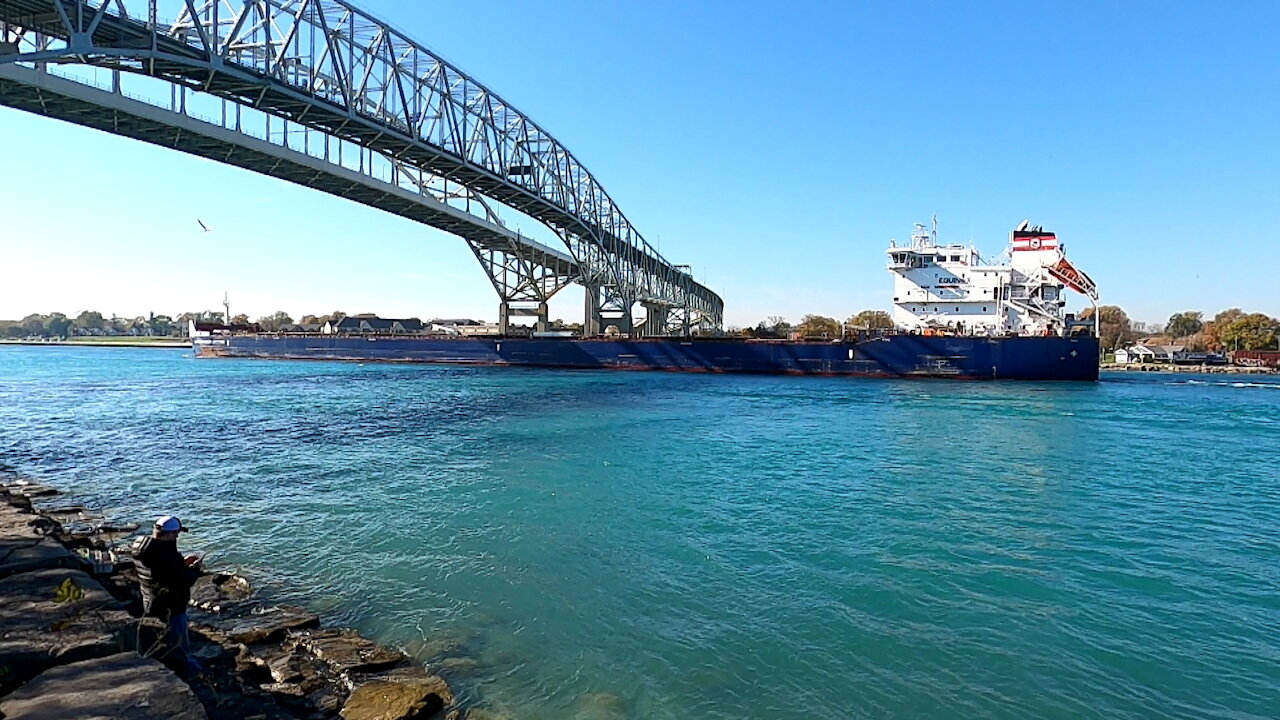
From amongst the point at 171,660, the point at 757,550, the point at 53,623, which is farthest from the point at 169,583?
the point at 757,550

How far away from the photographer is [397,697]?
5.10 m

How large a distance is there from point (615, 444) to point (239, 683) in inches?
520

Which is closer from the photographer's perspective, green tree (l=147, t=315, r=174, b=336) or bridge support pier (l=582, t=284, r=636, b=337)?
bridge support pier (l=582, t=284, r=636, b=337)

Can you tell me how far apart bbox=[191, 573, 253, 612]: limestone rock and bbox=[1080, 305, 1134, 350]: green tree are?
9869cm

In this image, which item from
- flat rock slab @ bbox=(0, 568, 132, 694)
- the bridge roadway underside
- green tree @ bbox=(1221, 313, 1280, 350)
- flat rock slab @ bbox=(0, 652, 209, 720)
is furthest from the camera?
green tree @ bbox=(1221, 313, 1280, 350)

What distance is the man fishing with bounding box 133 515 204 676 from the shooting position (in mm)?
4875

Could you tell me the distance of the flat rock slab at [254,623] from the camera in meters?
6.08

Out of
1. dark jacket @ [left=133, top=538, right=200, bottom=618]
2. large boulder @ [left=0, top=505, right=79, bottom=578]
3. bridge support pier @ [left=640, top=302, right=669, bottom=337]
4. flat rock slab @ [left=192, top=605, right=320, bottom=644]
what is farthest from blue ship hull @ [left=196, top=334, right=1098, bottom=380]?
dark jacket @ [left=133, top=538, right=200, bottom=618]

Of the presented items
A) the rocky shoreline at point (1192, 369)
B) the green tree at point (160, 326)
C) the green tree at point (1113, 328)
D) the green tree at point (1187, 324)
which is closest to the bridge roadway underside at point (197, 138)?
the rocky shoreline at point (1192, 369)

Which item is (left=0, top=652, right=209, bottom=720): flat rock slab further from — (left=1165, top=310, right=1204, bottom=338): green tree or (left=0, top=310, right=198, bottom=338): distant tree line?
(left=0, top=310, right=198, bottom=338): distant tree line

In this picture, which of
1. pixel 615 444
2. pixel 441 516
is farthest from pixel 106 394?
pixel 441 516

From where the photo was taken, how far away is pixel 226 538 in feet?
30.9

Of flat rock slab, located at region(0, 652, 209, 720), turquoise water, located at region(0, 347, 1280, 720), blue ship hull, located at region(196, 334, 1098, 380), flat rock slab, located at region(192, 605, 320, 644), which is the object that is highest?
blue ship hull, located at region(196, 334, 1098, 380)

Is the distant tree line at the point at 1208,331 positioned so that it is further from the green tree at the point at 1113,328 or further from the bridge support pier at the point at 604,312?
the bridge support pier at the point at 604,312
